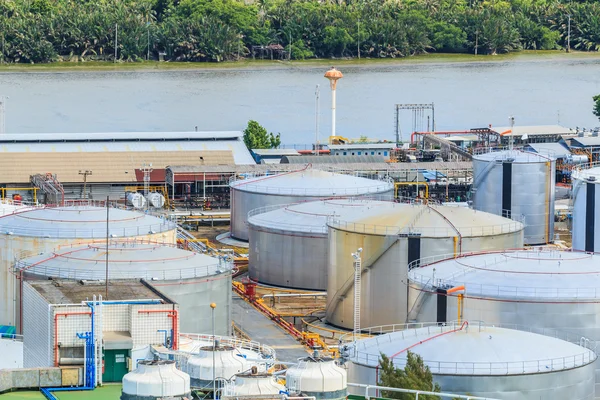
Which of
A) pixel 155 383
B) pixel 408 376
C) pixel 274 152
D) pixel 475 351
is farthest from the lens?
pixel 274 152

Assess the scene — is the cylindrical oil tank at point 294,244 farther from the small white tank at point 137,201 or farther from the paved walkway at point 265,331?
the small white tank at point 137,201

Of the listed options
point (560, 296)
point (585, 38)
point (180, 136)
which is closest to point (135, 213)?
point (560, 296)

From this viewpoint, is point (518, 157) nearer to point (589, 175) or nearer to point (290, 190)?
point (290, 190)

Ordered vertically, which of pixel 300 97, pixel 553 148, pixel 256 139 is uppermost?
pixel 300 97

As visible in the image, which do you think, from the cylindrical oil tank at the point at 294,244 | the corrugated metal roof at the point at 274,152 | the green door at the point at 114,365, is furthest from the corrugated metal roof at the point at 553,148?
the green door at the point at 114,365

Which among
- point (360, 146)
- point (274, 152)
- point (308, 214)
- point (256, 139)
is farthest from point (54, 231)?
point (256, 139)

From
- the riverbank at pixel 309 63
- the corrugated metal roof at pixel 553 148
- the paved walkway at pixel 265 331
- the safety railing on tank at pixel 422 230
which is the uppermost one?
the riverbank at pixel 309 63
